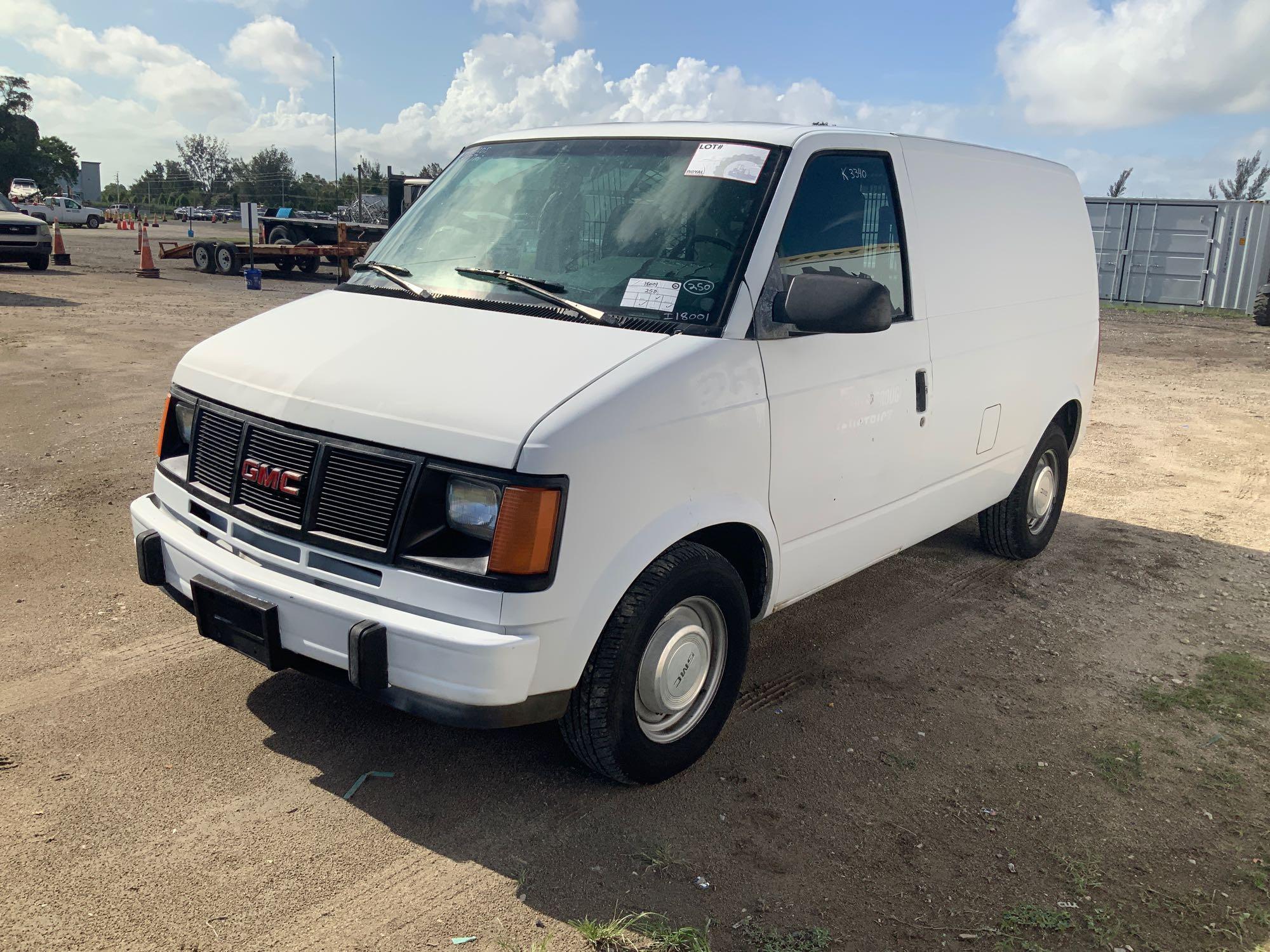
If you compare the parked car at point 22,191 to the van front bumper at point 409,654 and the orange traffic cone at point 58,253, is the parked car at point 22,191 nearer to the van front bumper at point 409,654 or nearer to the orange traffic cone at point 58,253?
the orange traffic cone at point 58,253

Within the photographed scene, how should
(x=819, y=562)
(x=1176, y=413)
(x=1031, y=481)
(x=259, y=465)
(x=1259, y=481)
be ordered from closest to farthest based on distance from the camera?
(x=259, y=465)
(x=819, y=562)
(x=1031, y=481)
(x=1259, y=481)
(x=1176, y=413)

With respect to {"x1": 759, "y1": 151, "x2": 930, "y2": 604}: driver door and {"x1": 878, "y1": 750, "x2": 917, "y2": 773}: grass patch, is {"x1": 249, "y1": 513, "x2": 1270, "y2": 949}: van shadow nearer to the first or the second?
{"x1": 878, "y1": 750, "x2": 917, "y2": 773}: grass patch

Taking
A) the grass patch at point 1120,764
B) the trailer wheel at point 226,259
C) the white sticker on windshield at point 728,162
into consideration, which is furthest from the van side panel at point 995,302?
the trailer wheel at point 226,259

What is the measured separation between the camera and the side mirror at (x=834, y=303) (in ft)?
11.0

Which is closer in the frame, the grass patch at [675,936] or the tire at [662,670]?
the grass patch at [675,936]

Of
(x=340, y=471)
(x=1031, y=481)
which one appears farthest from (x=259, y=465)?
(x=1031, y=481)

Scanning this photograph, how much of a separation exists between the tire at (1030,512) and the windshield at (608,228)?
2.97 metres

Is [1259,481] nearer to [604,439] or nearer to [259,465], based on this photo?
[604,439]

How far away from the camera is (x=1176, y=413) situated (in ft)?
36.6

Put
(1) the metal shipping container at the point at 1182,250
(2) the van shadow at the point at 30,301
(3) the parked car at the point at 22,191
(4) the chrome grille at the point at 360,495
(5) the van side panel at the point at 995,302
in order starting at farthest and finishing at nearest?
(3) the parked car at the point at 22,191, (1) the metal shipping container at the point at 1182,250, (2) the van shadow at the point at 30,301, (5) the van side panel at the point at 995,302, (4) the chrome grille at the point at 360,495

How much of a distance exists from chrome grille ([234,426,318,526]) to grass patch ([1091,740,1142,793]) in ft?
9.84

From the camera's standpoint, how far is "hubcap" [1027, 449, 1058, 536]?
233 inches

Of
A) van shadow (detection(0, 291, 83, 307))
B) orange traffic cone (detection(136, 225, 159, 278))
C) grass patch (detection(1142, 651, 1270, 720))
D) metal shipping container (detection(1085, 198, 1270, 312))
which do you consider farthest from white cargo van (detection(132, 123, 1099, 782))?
metal shipping container (detection(1085, 198, 1270, 312))

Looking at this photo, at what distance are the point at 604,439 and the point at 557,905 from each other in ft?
4.32
